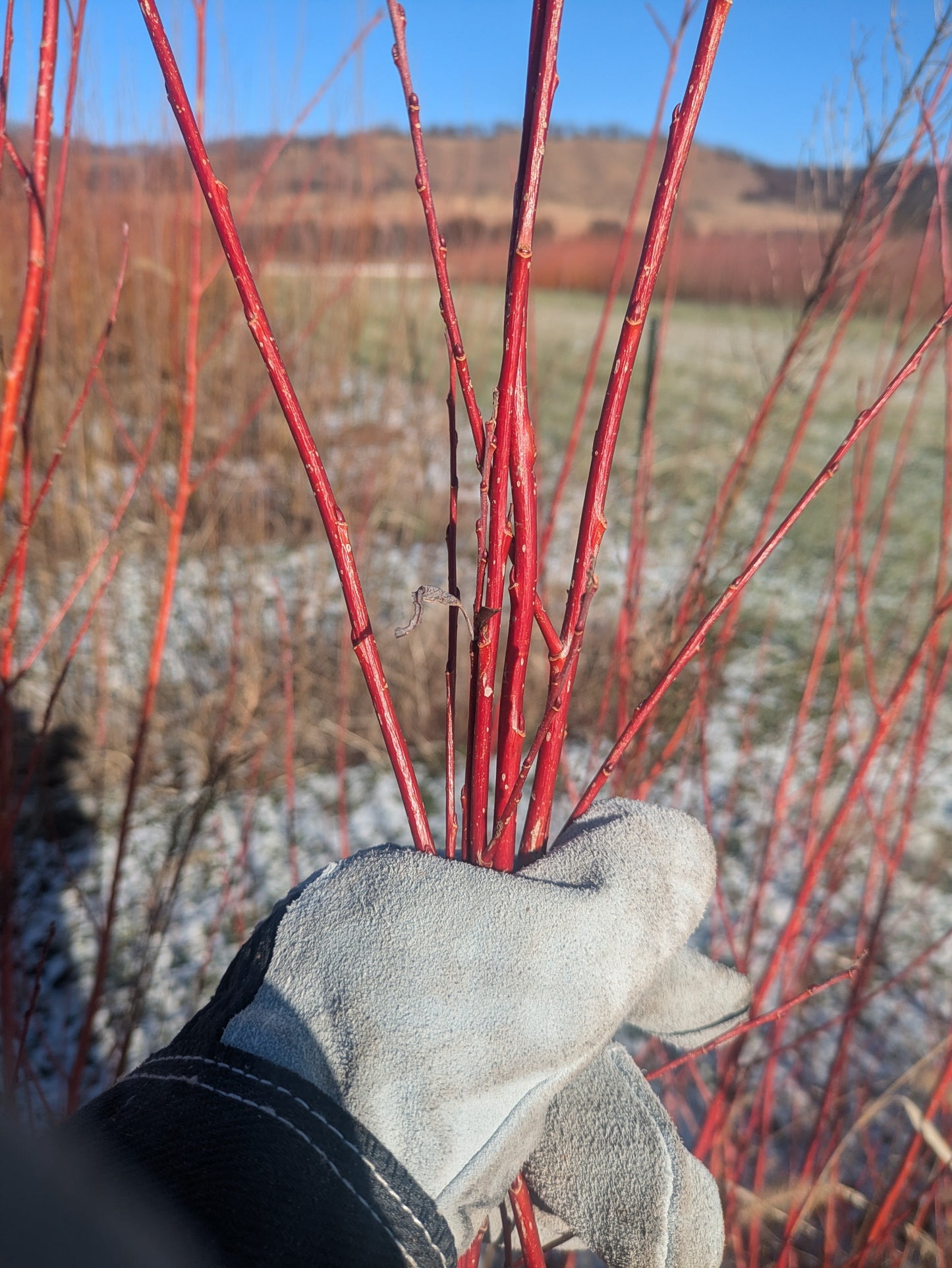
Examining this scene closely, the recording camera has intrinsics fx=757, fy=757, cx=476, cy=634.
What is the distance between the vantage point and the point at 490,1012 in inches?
17.9

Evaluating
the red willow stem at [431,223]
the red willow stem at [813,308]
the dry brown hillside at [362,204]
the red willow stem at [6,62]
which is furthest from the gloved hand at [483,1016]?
the dry brown hillside at [362,204]

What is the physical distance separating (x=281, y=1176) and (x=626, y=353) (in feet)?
1.66

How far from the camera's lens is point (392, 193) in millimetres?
3039

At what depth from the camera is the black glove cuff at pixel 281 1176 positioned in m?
0.43

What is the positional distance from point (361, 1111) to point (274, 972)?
0.10 m

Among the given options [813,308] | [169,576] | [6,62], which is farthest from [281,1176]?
[813,308]

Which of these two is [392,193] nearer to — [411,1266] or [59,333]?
[59,333]

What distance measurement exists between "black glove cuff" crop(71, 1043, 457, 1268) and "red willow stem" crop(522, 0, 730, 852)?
236 mm

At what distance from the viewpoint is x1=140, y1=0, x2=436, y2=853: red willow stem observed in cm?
37

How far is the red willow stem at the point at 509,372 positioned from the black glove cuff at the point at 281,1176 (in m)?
0.20

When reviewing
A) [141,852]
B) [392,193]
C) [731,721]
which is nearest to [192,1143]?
[141,852]

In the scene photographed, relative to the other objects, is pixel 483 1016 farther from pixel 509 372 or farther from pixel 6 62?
pixel 6 62

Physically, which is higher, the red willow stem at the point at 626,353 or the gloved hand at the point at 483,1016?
the red willow stem at the point at 626,353

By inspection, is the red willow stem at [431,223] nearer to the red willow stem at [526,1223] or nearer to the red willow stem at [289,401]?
the red willow stem at [289,401]
